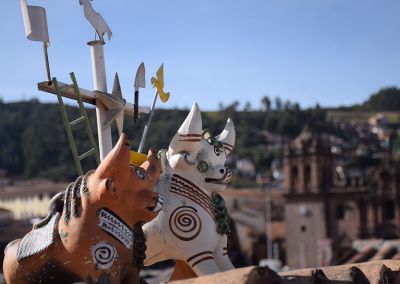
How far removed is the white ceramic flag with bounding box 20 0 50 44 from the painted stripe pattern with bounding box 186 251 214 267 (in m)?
2.36

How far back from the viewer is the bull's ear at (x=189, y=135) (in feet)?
23.2

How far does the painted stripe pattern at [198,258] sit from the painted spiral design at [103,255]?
1.46 metres

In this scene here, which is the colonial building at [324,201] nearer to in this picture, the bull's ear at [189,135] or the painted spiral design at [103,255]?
the bull's ear at [189,135]

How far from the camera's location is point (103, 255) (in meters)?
5.46

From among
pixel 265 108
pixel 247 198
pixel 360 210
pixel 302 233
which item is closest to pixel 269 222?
pixel 302 233

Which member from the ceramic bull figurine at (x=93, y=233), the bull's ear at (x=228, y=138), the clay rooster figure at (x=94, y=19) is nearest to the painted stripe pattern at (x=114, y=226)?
the ceramic bull figurine at (x=93, y=233)

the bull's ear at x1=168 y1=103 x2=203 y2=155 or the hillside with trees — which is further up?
the bull's ear at x1=168 y1=103 x2=203 y2=155

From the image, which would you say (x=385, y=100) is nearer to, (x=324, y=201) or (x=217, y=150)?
(x=324, y=201)

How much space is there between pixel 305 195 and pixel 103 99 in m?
40.0

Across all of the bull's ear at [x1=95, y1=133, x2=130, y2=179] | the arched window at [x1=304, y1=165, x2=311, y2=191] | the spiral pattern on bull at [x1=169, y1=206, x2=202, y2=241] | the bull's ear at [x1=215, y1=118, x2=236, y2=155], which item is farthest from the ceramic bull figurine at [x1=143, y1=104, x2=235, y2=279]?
the arched window at [x1=304, y1=165, x2=311, y2=191]

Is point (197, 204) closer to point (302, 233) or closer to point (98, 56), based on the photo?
point (98, 56)

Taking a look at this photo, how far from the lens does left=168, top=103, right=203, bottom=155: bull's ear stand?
7074mm

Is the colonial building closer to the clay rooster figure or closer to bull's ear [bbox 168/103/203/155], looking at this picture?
bull's ear [bbox 168/103/203/155]

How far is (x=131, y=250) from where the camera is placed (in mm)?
5727
